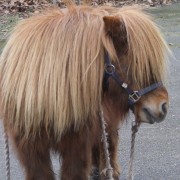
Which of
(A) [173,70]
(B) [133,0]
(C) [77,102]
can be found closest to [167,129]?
(A) [173,70]

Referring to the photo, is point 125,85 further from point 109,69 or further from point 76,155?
point 76,155

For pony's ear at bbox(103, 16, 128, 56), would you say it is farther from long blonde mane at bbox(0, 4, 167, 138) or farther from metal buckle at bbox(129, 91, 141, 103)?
metal buckle at bbox(129, 91, 141, 103)

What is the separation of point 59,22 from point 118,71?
0.39 m

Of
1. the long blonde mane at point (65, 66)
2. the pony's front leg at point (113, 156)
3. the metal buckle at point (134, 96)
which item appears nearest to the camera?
the long blonde mane at point (65, 66)

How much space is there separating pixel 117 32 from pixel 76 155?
665 millimetres

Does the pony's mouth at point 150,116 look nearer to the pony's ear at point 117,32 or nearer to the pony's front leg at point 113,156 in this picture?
the pony's ear at point 117,32

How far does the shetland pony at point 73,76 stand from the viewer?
304 cm

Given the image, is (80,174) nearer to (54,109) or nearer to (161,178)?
(54,109)

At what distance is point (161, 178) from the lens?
15.6ft

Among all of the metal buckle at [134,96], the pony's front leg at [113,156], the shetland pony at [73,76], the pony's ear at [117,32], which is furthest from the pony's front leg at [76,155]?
the pony's front leg at [113,156]

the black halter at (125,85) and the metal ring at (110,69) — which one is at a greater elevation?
the metal ring at (110,69)

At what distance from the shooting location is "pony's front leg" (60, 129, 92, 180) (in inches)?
Answer: 124

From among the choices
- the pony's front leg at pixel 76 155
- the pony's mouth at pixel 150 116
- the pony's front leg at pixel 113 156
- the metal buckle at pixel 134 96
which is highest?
the metal buckle at pixel 134 96

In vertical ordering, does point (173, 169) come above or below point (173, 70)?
above
